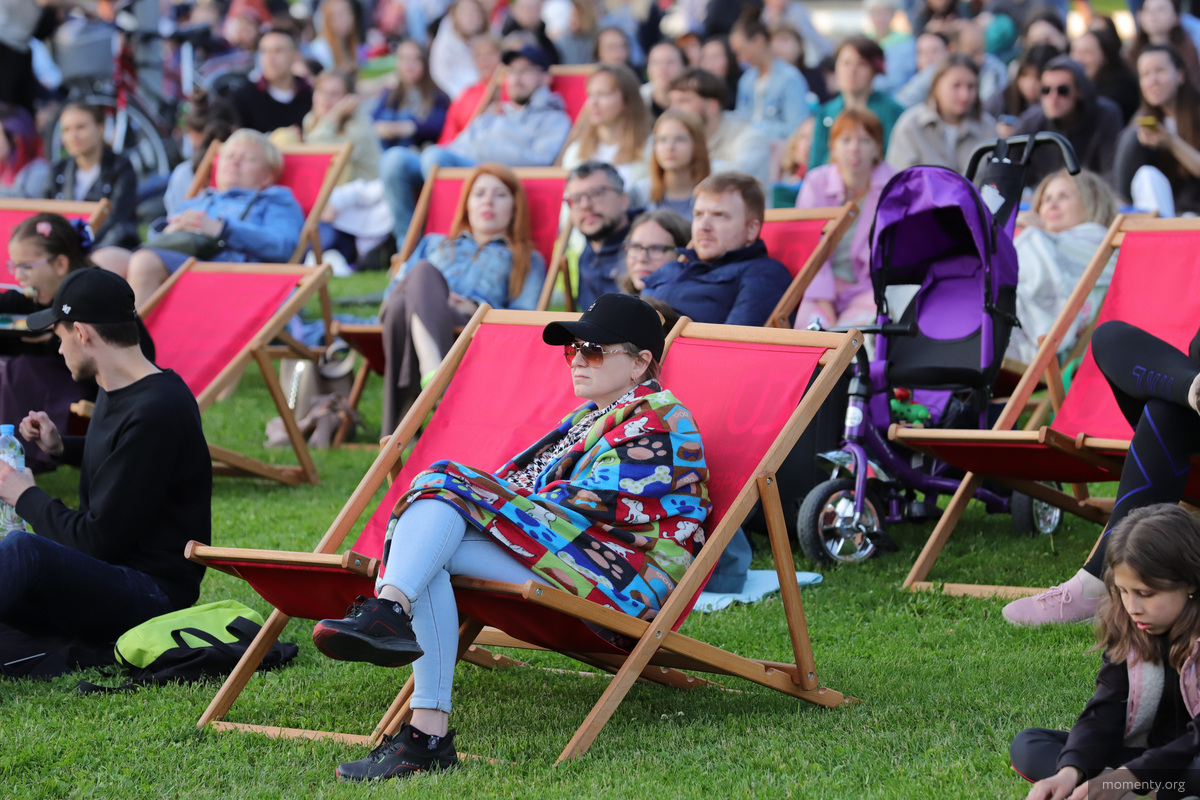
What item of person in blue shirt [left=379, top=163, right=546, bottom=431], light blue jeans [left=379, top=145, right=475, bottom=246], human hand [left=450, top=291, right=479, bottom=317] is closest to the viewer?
person in blue shirt [left=379, top=163, right=546, bottom=431]

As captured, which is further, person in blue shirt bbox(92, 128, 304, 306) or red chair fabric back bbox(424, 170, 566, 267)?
red chair fabric back bbox(424, 170, 566, 267)

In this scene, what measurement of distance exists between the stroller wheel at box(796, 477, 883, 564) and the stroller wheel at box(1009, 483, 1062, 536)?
2.09 feet

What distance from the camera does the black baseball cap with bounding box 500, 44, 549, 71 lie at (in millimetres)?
9969

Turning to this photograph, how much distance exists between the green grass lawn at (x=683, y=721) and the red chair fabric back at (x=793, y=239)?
1.82 metres

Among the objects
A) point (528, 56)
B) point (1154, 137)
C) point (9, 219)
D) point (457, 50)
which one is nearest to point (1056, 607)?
point (1154, 137)

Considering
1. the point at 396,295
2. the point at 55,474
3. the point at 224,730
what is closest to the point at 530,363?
the point at 224,730

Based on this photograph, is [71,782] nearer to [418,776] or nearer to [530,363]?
[418,776]

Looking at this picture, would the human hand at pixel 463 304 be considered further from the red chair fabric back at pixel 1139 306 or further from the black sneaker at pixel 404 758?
the black sneaker at pixel 404 758

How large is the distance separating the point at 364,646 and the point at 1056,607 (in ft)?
7.21

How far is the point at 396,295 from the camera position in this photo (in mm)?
7191

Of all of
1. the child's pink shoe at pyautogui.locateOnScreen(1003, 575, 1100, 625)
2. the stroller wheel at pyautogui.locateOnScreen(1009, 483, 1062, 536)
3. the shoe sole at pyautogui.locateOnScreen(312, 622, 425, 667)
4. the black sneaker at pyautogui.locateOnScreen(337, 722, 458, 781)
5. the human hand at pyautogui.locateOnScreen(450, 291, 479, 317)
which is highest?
the shoe sole at pyautogui.locateOnScreen(312, 622, 425, 667)

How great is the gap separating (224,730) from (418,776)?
70 centimetres

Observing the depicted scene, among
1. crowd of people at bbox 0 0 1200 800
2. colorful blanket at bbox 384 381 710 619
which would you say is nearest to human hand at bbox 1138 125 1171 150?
crowd of people at bbox 0 0 1200 800

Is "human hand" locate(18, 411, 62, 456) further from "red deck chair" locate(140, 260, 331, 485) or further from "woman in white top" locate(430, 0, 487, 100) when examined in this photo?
"woman in white top" locate(430, 0, 487, 100)
